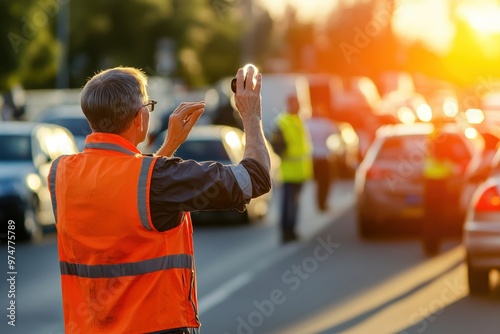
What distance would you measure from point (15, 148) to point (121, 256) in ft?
51.2

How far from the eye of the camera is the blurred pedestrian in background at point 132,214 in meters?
4.33

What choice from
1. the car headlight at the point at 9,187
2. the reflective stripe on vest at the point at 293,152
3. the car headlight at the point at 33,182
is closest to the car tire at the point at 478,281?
the reflective stripe on vest at the point at 293,152

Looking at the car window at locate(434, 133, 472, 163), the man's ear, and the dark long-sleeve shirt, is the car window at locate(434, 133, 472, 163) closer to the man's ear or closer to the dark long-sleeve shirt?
the man's ear

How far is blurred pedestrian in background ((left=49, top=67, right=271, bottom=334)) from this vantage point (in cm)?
433

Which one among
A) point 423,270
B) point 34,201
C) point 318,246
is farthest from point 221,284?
point 34,201

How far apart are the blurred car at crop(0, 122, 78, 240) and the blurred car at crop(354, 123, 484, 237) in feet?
13.7

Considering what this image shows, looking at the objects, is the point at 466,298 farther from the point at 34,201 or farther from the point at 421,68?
the point at 421,68

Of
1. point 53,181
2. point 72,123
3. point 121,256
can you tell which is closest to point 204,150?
point 72,123

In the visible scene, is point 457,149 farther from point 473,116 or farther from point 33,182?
point 33,182

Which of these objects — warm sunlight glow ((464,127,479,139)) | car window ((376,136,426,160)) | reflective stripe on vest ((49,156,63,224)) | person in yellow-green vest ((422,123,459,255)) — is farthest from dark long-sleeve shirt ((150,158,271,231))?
warm sunlight glow ((464,127,479,139))

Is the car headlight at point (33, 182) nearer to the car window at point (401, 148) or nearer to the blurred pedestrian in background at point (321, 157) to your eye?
the car window at point (401, 148)

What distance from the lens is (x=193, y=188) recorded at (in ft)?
14.2

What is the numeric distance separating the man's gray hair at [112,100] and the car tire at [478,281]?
27.1ft

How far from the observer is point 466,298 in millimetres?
12547
